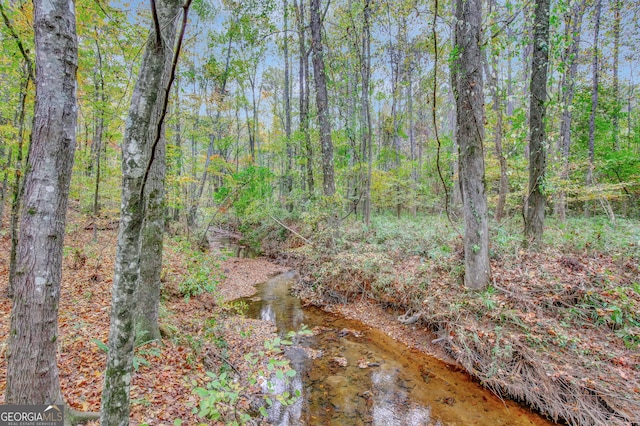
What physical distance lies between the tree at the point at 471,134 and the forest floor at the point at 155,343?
459 cm

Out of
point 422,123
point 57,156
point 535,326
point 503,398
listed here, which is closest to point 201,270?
point 57,156

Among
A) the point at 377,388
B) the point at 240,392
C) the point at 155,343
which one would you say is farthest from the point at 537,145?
the point at 155,343

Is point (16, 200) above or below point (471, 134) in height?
below

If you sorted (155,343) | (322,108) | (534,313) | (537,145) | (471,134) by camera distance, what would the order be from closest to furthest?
(155,343), (534,313), (471,134), (537,145), (322,108)

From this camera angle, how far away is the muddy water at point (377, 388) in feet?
13.2

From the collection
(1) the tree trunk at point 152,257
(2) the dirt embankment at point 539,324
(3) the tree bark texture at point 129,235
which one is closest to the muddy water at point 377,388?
(2) the dirt embankment at point 539,324

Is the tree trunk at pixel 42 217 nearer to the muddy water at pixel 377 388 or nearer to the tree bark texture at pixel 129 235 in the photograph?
the tree bark texture at pixel 129 235

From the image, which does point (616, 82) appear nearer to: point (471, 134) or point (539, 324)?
point (471, 134)

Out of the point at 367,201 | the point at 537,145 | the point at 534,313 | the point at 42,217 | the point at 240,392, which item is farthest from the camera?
the point at 367,201

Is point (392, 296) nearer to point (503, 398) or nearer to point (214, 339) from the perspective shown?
point (503, 398)

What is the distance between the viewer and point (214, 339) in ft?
16.6

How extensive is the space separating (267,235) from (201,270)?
821cm

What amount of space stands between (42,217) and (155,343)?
9.40 ft

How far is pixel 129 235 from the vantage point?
1850 millimetres
